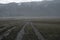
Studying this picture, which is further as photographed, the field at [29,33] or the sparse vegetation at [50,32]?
the sparse vegetation at [50,32]

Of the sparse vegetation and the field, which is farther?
the sparse vegetation

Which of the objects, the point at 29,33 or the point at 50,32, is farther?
the point at 50,32

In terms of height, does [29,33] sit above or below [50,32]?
above
